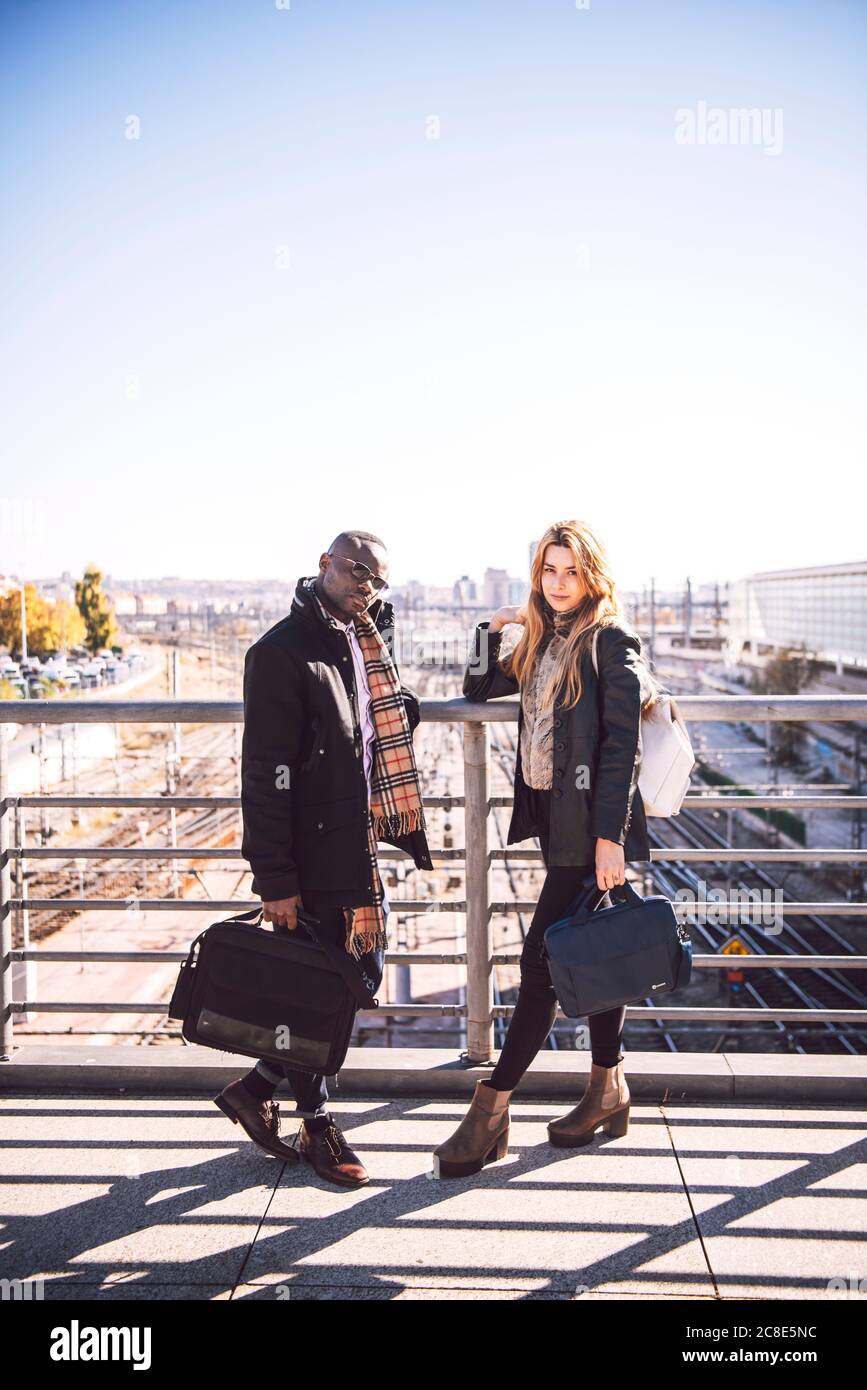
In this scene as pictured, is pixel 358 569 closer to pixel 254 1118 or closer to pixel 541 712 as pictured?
pixel 541 712

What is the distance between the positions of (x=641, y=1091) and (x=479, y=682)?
4.65 ft

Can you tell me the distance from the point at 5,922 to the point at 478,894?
5.10 ft

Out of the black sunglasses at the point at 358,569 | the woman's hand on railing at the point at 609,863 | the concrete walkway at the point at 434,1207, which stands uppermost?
the black sunglasses at the point at 358,569

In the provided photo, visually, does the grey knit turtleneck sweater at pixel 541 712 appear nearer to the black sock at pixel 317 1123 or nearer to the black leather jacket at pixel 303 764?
the black leather jacket at pixel 303 764

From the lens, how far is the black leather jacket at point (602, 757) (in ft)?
9.06

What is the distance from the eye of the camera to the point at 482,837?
3445mm

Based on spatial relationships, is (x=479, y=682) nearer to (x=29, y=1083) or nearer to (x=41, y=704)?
(x=41, y=704)

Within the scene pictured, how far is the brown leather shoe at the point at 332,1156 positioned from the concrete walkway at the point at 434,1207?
3cm

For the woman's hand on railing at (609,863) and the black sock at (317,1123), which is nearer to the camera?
the woman's hand on railing at (609,863)

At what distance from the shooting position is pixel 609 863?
2777mm

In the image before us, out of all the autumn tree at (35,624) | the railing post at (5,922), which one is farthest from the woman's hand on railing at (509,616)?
the autumn tree at (35,624)

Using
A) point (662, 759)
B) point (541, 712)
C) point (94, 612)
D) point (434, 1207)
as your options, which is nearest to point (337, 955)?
point (434, 1207)
